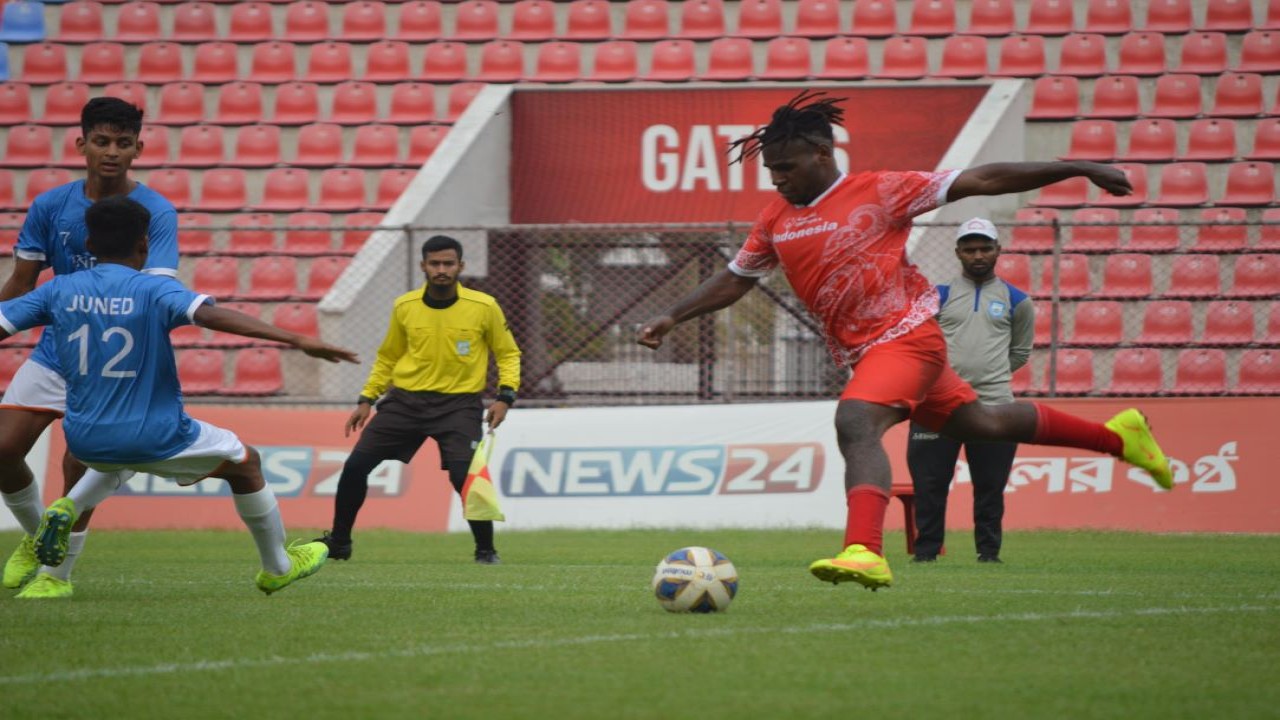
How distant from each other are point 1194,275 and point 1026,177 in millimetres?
10052

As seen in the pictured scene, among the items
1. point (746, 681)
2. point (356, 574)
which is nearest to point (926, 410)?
point (746, 681)

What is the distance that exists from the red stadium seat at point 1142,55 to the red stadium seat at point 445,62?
773 centimetres

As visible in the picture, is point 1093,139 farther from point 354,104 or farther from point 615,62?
point 354,104

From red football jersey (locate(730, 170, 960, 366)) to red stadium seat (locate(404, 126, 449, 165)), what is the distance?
1260cm

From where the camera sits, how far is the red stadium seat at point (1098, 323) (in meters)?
15.6

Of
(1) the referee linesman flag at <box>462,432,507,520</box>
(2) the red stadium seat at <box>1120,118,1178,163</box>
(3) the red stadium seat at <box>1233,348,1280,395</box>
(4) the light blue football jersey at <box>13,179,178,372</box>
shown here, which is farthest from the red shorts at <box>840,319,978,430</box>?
(2) the red stadium seat at <box>1120,118,1178,163</box>

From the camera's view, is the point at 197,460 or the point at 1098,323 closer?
the point at 197,460

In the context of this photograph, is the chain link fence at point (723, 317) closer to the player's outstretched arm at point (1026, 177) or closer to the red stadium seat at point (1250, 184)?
the red stadium seat at point (1250, 184)

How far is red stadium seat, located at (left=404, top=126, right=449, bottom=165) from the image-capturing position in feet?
62.5

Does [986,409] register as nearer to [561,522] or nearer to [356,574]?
[356,574]

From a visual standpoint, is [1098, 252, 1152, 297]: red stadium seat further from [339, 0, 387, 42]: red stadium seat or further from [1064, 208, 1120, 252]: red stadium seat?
[339, 0, 387, 42]: red stadium seat

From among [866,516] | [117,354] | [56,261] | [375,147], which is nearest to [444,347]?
[56,261]

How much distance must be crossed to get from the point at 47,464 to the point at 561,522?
14.8 ft

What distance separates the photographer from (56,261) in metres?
7.76
